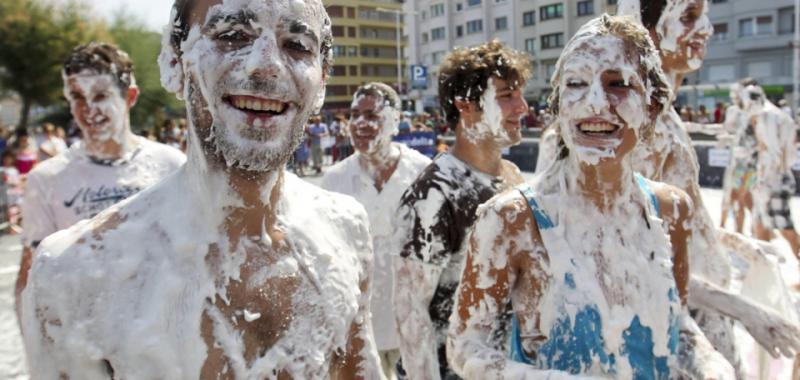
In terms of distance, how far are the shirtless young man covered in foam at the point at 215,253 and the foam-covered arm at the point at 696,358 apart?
0.99 m

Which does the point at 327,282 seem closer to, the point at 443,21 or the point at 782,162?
the point at 782,162

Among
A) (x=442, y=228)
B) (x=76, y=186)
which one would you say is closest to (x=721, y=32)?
(x=442, y=228)

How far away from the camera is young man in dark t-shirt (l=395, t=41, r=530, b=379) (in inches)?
101

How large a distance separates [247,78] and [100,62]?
2.39 metres

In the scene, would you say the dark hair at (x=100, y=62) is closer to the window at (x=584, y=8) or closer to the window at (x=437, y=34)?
the window at (x=584, y=8)

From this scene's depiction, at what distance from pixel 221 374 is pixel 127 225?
0.37m

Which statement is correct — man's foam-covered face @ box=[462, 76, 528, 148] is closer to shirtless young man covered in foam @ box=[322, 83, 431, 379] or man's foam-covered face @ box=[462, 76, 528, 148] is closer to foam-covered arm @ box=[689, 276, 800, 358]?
shirtless young man covered in foam @ box=[322, 83, 431, 379]

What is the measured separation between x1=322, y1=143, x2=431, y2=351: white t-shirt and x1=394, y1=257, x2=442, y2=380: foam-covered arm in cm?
64

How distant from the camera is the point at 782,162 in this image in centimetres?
766

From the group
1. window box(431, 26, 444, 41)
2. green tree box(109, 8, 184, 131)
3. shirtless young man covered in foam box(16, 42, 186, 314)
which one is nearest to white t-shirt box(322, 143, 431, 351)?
shirtless young man covered in foam box(16, 42, 186, 314)

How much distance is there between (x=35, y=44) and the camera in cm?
2473

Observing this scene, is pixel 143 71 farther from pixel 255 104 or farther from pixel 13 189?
pixel 255 104

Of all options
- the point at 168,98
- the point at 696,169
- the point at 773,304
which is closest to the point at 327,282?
the point at 696,169

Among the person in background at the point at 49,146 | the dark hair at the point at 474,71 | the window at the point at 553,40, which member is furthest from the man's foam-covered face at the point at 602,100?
the window at the point at 553,40
